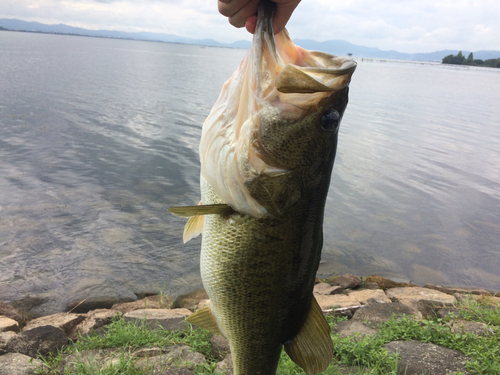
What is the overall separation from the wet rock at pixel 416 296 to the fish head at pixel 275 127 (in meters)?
5.21

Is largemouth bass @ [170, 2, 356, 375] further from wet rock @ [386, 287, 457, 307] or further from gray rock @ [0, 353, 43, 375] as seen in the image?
wet rock @ [386, 287, 457, 307]

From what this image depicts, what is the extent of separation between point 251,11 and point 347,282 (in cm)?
689

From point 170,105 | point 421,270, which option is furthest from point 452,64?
point 421,270

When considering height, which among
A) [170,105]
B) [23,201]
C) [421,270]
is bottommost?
[421,270]

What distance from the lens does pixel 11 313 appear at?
19.7ft

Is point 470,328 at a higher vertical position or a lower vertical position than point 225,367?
higher

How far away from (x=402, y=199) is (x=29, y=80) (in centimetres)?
2586

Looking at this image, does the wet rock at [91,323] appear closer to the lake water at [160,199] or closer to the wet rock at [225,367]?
the lake water at [160,199]

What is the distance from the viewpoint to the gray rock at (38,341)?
4480 millimetres

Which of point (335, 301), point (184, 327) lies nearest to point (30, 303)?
point (184, 327)

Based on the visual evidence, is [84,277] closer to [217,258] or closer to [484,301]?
[217,258]

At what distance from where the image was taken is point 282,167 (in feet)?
6.02

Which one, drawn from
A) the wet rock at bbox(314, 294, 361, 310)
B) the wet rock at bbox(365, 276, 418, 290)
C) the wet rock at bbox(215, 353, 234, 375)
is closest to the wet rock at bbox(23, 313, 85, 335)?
the wet rock at bbox(215, 353, 234, 375)

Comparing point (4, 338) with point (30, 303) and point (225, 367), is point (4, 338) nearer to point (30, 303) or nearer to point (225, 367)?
point (30, 303)
